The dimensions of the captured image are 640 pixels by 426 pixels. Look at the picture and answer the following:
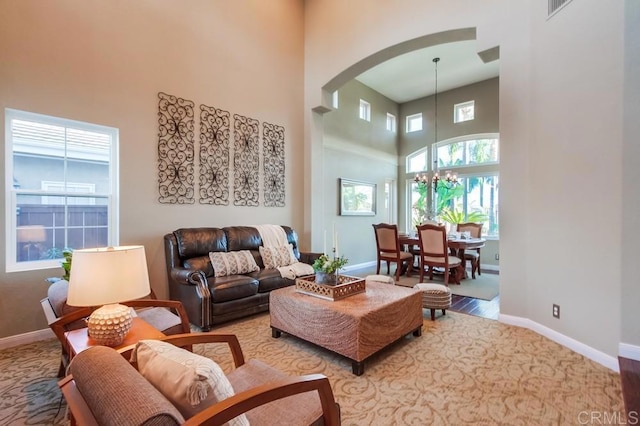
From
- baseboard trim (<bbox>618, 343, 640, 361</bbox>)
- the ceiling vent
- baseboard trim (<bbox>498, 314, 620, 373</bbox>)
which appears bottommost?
baseboard trim (<bbox>498, 314, 620, 373</bbox>)

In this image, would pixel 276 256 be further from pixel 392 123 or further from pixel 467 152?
pixel 392 123

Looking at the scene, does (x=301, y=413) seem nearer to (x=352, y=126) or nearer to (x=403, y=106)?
(x=352, y=126)

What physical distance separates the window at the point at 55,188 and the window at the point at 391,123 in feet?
21.4

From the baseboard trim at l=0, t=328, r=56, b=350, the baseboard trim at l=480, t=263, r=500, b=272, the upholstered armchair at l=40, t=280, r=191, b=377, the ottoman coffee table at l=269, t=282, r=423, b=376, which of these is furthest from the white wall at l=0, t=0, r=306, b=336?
the baseboard trim at l=480, t=263, r=500, b=272

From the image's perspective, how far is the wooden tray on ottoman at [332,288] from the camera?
2.71 meters

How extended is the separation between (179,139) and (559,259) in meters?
4.57

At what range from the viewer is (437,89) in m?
7.53

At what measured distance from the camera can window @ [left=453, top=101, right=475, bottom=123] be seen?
7234 millimetres

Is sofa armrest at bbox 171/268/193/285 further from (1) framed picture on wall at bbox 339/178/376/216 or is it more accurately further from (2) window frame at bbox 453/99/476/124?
(2) window frame at bbox 453/99/476/124

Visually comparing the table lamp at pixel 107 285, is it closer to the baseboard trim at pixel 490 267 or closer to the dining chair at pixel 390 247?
the dining chair at pixel 390 247

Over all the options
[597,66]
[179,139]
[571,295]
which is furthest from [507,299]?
[179,139]

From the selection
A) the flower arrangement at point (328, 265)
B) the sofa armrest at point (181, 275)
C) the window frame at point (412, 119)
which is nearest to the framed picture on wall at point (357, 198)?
the window frame at point (412, 119)

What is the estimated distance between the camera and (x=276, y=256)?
14.0ft

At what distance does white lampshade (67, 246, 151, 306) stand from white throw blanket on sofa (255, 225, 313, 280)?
8.05 feet
